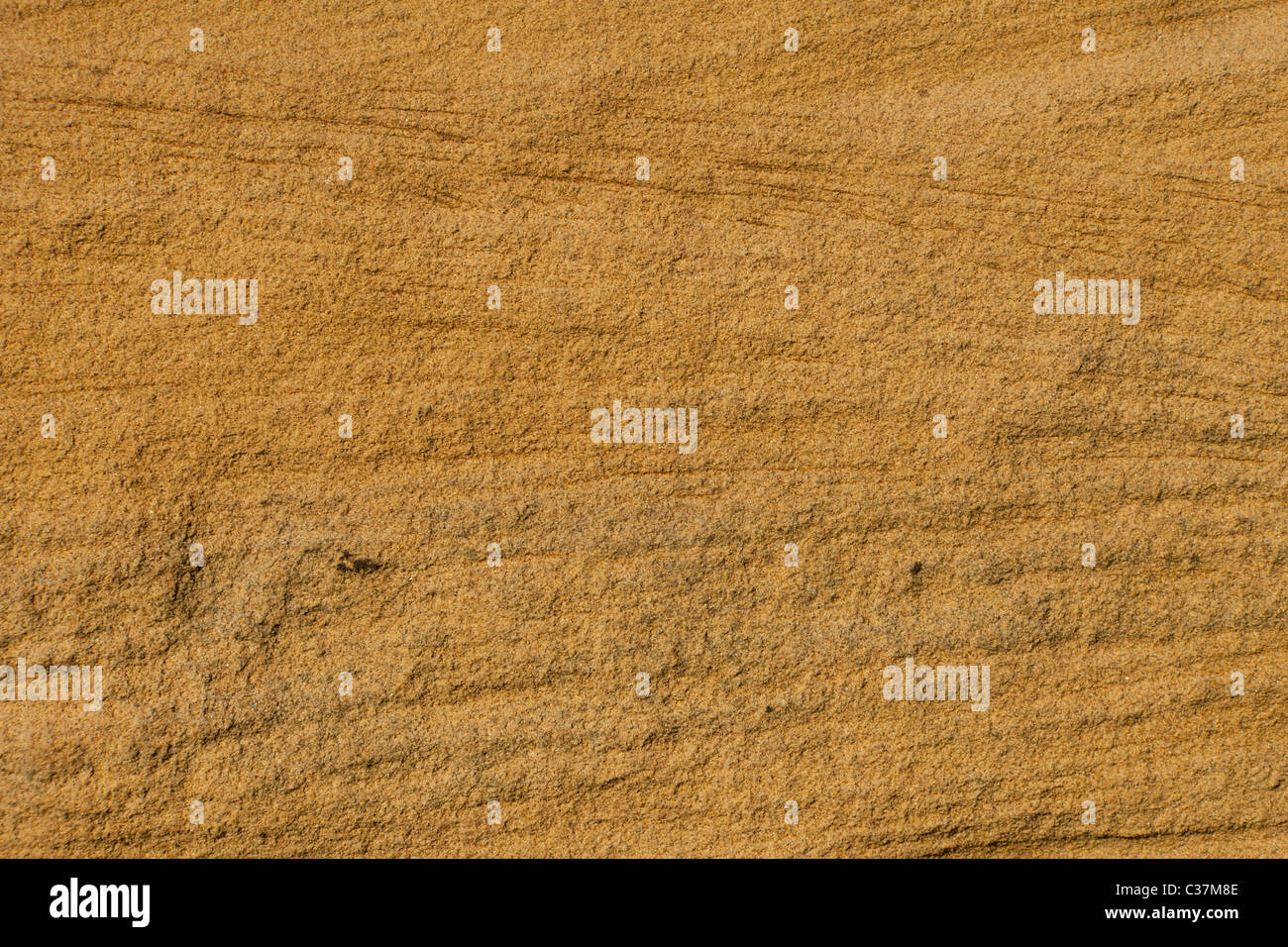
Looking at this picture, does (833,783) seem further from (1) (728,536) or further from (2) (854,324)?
(2) (854,324)

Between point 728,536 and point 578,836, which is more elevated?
point 728,536

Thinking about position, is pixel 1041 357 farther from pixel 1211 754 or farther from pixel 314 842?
pixel 314 842

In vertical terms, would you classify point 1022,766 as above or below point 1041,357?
below

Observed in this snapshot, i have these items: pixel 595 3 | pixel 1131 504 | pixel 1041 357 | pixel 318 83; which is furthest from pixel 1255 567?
pixel 318 83

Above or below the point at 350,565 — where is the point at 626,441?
above

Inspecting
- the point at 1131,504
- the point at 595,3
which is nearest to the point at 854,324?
the point at 1131,504

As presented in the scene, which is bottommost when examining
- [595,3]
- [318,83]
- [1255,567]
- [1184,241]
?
[1255,567]
